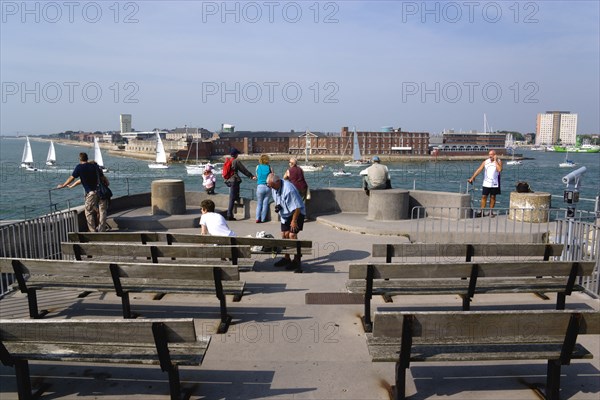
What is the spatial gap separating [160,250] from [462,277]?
3.64m

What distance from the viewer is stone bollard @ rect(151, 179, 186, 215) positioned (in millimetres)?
12492

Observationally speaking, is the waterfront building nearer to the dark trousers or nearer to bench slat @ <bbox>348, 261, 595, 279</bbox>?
the dark trousers

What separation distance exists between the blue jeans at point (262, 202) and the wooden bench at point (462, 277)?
664 centimetres

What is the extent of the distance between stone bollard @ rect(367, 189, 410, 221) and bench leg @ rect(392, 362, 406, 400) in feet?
26.2

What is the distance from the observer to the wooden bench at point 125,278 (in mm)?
5195

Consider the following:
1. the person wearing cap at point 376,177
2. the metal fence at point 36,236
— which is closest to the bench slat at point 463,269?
the metal fence at point 36,236

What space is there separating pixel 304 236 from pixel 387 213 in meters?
2.28

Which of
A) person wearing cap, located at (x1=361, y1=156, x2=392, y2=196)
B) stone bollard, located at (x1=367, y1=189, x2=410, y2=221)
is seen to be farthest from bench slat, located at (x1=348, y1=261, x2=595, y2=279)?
person wearing cap, located at (x1=361, y1=156, x2=392, y2=196)

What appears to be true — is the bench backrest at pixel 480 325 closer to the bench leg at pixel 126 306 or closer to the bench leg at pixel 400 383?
the bench leg at pixel 400 383

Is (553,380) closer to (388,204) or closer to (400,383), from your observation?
(400,383)

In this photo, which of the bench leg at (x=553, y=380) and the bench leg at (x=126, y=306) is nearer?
the bench leg at (x=553, y=380)

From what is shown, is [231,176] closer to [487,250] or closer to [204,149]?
[487,250]

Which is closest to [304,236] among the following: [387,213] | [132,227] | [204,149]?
[387,213]

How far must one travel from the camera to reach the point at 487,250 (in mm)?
6559
